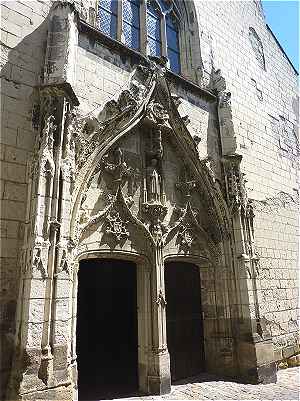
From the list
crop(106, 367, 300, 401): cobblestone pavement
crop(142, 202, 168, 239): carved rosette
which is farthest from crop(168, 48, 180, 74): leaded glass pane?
crop(106, 367, 300, 401): cobblestone pavement

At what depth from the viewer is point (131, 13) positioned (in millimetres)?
6590

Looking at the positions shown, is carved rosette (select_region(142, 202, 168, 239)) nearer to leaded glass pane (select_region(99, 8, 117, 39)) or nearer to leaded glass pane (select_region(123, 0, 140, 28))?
leaded glass pane (select_region(99, 8, 117, 39))

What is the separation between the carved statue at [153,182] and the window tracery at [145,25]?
103 inches

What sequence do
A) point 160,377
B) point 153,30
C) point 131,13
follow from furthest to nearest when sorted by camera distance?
point 153,30 < point 131,13 < point 160,377

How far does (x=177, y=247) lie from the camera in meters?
5.26

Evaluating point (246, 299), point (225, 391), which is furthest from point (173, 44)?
point (225, 391)

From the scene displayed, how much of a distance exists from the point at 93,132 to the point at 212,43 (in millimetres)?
4563

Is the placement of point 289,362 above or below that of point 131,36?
below

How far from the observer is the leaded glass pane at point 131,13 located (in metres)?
6.48

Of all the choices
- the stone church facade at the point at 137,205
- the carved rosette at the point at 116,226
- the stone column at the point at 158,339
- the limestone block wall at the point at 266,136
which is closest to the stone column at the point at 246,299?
the stone church facade at the point at 137,205

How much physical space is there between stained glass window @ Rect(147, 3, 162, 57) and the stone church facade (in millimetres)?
44

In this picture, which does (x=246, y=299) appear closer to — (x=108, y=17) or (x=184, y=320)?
(x=184, y=320)

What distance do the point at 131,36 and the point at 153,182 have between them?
3272mm

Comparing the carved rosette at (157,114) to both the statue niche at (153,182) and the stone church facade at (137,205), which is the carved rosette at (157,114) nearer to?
the stone church facade at (137,205)
